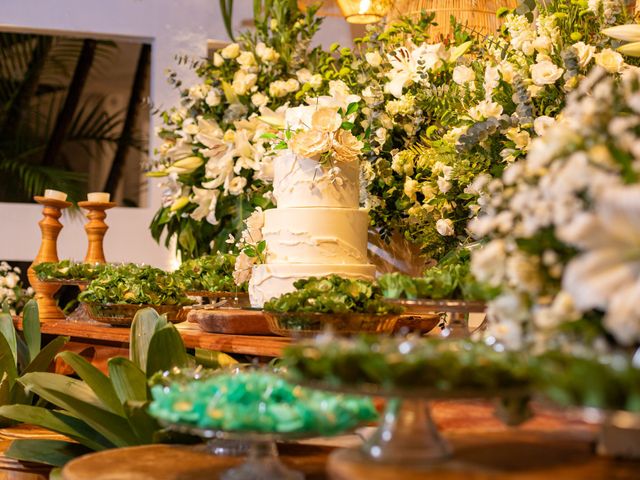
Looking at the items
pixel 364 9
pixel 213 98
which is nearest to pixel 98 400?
pixel 213 98

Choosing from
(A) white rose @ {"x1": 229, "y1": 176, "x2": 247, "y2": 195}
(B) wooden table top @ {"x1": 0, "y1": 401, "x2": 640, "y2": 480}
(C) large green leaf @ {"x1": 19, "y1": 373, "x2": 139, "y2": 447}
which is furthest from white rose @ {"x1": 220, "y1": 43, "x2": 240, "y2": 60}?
(B) wooden table top @ {"x1": 0, "y1": 401, "x2": 640, "y2": 480}

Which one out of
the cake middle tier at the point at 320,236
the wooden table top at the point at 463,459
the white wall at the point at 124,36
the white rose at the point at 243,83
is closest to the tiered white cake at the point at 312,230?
the cake middle tier at the point at 320,236

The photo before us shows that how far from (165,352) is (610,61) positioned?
1.10m

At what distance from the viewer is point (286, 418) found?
1035 mm

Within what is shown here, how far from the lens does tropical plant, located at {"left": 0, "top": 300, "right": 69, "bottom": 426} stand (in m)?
2.42

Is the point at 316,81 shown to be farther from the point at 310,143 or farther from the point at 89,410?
the point at 89,410

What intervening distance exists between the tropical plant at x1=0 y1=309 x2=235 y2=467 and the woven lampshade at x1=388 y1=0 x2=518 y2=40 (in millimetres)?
1560

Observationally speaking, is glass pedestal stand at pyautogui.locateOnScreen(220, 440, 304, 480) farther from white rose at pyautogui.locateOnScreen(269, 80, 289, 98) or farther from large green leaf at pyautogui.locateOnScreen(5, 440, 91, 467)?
white rose at pyautogui.locateOnScreen(269, 80, 289, 98)

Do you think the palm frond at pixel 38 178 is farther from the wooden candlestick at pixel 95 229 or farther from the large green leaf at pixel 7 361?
the large green leaf at pixel 7 361

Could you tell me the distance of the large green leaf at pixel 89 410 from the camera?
1.74 metres

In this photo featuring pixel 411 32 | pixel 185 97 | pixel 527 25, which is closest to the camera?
pixel 527 25

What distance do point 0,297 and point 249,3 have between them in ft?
6.32

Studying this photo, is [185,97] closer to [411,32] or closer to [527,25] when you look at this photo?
[411,32]

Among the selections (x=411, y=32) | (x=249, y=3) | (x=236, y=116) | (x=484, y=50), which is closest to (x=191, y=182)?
(x=236, y=116)
